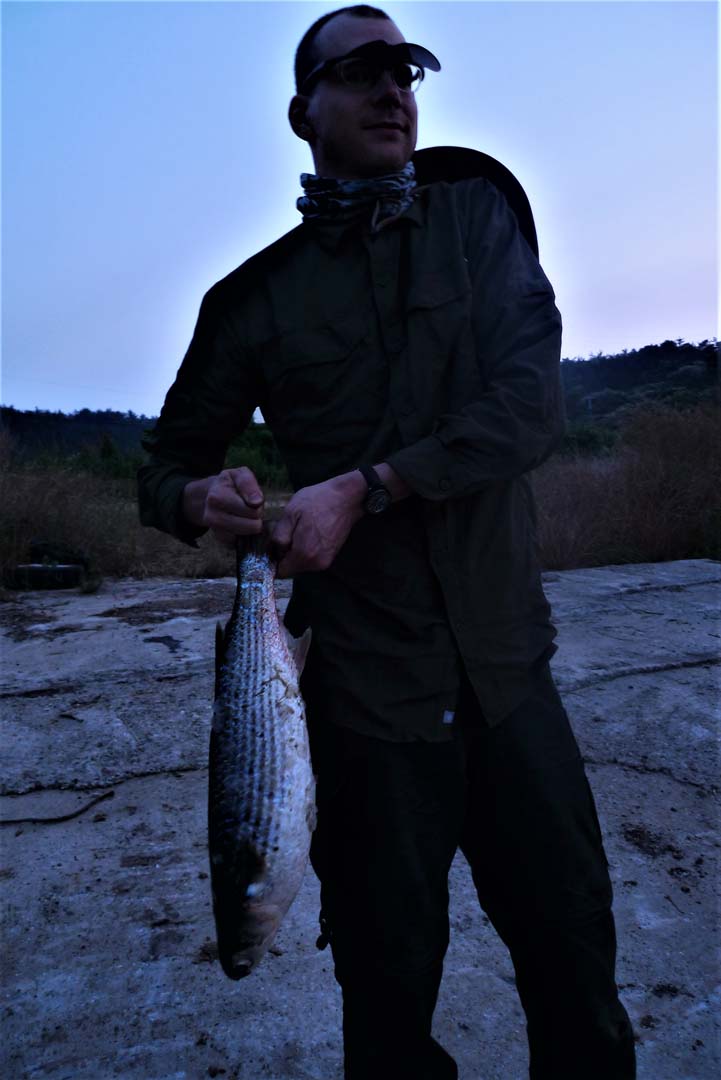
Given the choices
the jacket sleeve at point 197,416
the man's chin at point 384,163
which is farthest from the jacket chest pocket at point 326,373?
the man's chin at point 384,163

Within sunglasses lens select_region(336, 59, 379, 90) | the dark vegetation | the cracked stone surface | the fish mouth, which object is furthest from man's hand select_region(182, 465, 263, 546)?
the dark vegetation

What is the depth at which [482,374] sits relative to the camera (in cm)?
180

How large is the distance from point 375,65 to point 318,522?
1123 mm

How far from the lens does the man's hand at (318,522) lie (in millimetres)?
1577

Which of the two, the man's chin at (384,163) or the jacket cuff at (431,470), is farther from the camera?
the man's chin at (384,163)

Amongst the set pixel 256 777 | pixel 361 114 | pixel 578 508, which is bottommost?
pixel 256 777

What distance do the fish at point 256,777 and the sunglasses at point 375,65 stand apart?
1123mm

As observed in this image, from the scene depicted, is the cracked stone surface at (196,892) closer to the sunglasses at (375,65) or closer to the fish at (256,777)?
the fish at (256,777)

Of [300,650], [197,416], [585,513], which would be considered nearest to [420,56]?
[197,416]

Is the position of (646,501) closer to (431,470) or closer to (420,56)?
(420,56)

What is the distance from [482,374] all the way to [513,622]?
0.56 meters

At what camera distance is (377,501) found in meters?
1.62

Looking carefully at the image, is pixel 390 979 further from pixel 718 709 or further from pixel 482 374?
pixel 718 709

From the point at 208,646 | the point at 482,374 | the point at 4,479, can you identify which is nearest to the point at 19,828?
the point at 208,646
